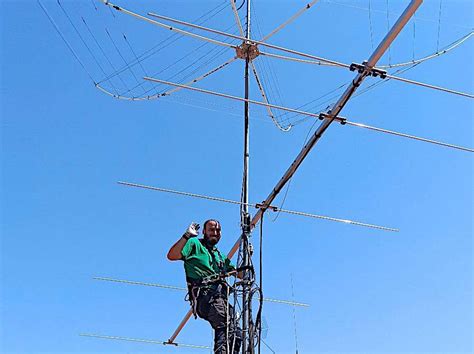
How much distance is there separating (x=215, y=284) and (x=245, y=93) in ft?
9.81

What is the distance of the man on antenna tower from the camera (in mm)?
6285

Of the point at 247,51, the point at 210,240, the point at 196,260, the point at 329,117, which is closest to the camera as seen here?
the point at 329,117

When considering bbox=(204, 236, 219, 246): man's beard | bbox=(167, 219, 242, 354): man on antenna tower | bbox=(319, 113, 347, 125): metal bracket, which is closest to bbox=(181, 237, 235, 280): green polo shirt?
bbox=(167, 219, 242, 354): man on antenna tower

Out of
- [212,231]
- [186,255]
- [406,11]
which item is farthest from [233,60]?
[406,11]

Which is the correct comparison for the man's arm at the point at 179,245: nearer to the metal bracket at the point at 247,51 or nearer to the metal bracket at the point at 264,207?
the metal bracket at the point at 264,207

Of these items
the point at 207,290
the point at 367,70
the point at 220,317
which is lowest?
the point at 220,317

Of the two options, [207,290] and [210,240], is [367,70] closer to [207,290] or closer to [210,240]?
[210,240]

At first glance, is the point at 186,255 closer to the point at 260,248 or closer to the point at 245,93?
the point at 260,248

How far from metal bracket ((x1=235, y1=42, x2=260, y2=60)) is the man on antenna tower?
2.93 metres

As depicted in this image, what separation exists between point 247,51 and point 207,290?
355 cm

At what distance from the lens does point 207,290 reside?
641 cm

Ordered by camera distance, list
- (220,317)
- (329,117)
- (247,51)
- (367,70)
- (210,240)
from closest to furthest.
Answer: (367,70) < (329,117) < (220,317) < (210,240) < (247,51)

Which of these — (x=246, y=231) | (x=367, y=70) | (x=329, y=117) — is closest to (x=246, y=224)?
(x=246, y=231)

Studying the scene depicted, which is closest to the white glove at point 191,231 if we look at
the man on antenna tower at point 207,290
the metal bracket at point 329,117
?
the man on antenna tower at point 207,290
